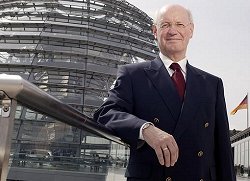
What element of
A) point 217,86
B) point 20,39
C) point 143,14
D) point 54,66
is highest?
point 143,14

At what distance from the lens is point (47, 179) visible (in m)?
2.63

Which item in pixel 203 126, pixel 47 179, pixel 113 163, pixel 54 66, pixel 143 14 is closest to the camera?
pixel 203 126

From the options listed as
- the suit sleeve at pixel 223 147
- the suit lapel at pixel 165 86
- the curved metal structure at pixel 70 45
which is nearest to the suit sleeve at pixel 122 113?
the suit lapel at pixel 165 86

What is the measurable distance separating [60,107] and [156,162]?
1.89 feet

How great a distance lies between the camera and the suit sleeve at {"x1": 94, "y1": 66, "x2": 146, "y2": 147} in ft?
6.13

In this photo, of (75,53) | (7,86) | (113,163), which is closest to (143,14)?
(75,53)

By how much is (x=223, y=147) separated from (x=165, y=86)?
44 cm

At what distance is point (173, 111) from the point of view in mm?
2078

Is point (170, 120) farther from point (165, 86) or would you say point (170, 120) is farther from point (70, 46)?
point (70, 46)

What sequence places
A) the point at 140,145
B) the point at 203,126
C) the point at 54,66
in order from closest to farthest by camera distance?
the point at 140,145
the point at 203,126
the point at 54,66

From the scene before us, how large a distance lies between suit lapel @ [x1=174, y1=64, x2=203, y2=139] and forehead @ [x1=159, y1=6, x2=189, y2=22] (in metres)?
0.30

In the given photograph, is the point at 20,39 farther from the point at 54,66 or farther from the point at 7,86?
the point at 7,86


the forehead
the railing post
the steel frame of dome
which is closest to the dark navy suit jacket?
the forehead

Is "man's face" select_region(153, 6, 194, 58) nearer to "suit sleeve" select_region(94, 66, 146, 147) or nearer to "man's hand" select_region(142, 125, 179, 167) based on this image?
"suit sleeve" select_region(94, 66, 146, 147)
